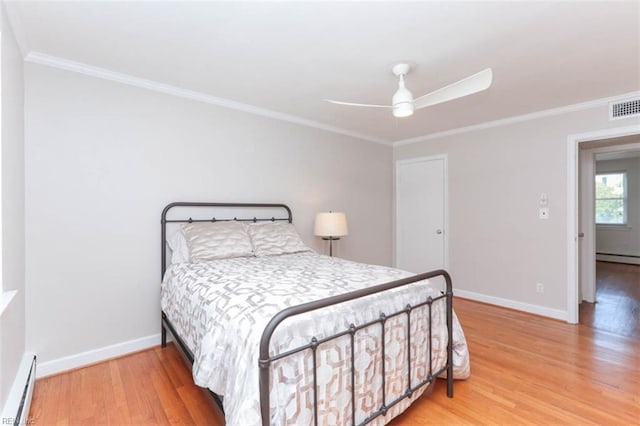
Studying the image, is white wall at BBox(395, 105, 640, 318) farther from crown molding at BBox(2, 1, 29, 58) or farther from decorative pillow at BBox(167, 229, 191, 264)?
crown molding at BBox(2, 1, 29, 58)

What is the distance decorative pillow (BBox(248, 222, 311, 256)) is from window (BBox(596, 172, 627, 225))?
24.8 ft

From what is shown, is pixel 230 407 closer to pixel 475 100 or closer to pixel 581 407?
pixel 581 407

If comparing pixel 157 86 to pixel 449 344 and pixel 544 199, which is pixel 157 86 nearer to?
pixel 449 344

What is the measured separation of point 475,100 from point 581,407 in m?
2.67

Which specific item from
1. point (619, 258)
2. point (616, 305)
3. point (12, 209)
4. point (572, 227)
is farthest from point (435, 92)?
point (619, 258)

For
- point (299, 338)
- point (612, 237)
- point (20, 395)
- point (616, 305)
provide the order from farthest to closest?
point (612, 237) → point (616, 305) → point (20, 395) → point (299, 338)

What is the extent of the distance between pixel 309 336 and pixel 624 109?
3772 mm

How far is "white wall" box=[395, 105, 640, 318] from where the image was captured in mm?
3402

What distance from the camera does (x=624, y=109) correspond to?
2992mm

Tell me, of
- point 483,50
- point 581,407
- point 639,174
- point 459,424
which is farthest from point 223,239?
point 639,174

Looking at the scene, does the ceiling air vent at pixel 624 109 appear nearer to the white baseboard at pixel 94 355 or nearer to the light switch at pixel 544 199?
the light switch at pixel 544 199

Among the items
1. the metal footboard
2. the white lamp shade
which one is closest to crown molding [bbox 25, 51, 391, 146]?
the white lamp shade

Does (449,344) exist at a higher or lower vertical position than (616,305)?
higher

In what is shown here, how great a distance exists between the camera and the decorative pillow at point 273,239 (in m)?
2.99
